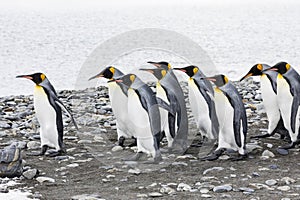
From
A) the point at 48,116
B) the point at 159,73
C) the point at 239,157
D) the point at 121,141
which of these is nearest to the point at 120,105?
the point at 121,141

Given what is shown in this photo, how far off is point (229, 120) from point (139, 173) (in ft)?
3.09

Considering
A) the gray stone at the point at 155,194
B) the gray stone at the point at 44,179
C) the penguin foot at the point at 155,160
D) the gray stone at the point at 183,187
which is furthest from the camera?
the penguin foot at the point at 155,160

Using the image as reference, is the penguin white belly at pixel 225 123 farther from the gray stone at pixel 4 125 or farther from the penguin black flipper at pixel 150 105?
the gray stone at pixel 4 125

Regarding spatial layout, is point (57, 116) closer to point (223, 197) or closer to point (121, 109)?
point (121, 109)

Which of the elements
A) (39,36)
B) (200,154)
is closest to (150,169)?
(200,154)

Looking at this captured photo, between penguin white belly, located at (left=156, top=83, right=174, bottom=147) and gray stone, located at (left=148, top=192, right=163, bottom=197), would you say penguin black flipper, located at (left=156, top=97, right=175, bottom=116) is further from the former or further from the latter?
gray stone, located at (left=148, top=192, right=163, bottom=197)

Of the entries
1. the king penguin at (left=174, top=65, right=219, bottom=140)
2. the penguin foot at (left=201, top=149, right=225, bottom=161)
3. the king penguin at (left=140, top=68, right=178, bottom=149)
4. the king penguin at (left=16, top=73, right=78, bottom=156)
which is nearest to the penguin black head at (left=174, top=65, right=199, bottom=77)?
the king penguin at (left=174, top=65, right=219, bottom=140)

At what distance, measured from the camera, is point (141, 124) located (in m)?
4.70

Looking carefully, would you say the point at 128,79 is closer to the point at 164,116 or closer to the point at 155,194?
the point at 164,116

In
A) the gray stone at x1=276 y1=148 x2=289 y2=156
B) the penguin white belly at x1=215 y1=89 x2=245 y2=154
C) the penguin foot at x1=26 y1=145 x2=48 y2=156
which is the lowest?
the penguin foot at x1=26 y1=145 x2=48 y2=156

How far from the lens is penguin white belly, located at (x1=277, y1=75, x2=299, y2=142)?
16.1 ft

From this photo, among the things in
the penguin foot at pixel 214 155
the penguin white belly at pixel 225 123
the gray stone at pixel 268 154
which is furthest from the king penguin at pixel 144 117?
the gray stone at pixel 268 154

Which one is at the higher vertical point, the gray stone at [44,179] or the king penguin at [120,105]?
the king penguin at [120,105]

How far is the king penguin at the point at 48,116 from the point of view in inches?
195
